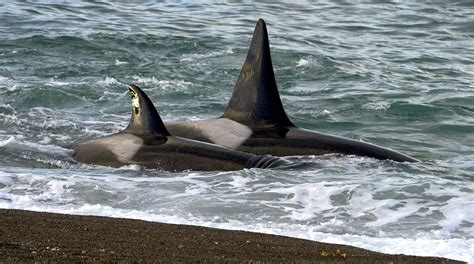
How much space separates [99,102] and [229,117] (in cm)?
403

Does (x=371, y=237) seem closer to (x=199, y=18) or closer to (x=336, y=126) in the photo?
(x=336, y=126)

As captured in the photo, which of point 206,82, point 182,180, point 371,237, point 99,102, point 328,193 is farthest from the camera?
point 206,82

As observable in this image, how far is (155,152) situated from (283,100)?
221 inches

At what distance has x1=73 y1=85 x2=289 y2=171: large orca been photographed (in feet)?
36.9

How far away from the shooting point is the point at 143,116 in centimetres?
1164

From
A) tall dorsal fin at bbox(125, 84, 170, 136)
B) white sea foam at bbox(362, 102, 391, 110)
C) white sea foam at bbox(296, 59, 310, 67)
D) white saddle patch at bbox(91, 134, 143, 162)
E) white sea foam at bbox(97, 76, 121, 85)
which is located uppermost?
tall dorsal fin at bbox(125, 84, 170, 136)

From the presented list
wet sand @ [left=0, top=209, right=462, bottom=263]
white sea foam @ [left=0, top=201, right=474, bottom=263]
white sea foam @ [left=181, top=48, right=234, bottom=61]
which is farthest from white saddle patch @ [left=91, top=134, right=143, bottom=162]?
white sea foam @ [left=181, top=48, right=234, bottom=61]

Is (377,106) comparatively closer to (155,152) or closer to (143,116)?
(143,116)

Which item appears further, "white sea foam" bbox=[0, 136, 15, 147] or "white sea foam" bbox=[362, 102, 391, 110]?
"white sea foam" bbox=[362, 102, 391, 110]

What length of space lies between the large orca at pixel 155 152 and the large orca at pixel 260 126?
1.68ft

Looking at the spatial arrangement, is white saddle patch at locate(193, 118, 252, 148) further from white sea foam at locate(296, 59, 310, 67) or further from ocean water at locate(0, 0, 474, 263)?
white sea foam at locate(296, 59, 310, 67)

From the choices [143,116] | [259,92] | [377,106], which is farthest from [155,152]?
[377,106]

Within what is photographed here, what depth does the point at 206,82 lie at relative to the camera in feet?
59.1

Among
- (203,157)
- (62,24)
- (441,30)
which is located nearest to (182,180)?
(203,157)
